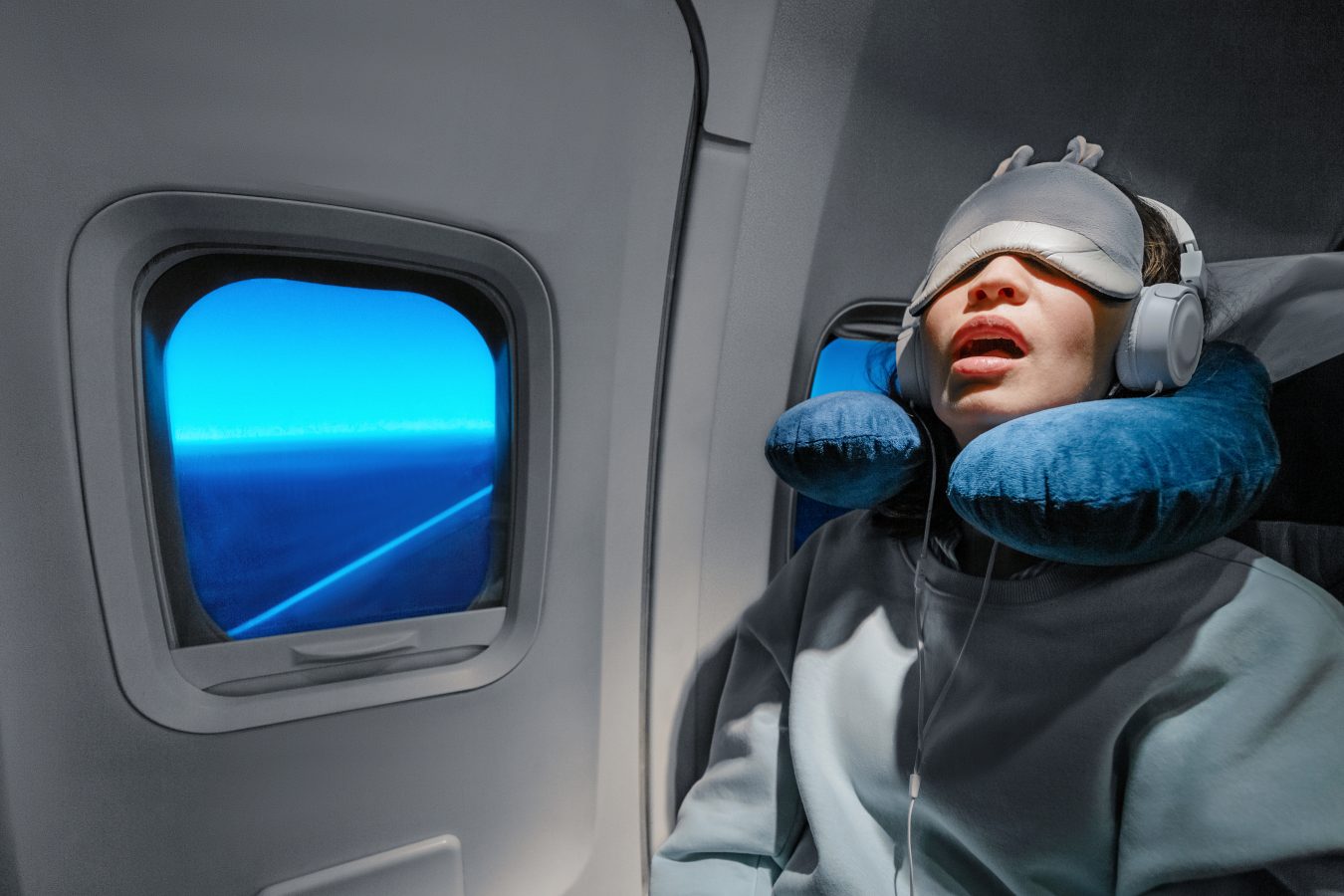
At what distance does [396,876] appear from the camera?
50.6 inches

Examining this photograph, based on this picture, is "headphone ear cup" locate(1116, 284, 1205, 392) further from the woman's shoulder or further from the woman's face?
the woman's shoulder

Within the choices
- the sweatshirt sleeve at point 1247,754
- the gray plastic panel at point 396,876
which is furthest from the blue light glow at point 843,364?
the gray plastic panel at point 396,876

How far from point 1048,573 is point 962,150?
3.64 ft

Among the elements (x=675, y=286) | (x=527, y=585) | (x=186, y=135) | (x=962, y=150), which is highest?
(x=962, y=150)

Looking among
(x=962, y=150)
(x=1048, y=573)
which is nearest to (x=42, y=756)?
(x=1048, y=573)

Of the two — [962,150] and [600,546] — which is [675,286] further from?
[962,150]

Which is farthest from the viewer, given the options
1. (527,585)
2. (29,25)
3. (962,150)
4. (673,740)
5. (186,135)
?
(962,150)

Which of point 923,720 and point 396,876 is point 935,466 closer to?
point 923,720

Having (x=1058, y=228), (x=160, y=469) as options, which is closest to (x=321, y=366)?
(x=160, y=469)

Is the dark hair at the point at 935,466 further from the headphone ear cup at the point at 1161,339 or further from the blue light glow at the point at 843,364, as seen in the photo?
the blue light glow at the point at 843,364

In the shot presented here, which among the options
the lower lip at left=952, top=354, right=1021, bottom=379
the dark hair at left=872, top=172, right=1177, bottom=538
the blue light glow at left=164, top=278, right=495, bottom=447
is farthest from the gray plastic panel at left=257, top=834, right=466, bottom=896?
the lower lip at left=952, top=354, right=1021, bottom=379

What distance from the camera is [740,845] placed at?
1096mm

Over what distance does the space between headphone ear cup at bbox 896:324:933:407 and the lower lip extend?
0.15 m

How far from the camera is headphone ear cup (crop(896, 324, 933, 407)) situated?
993 millimetres
